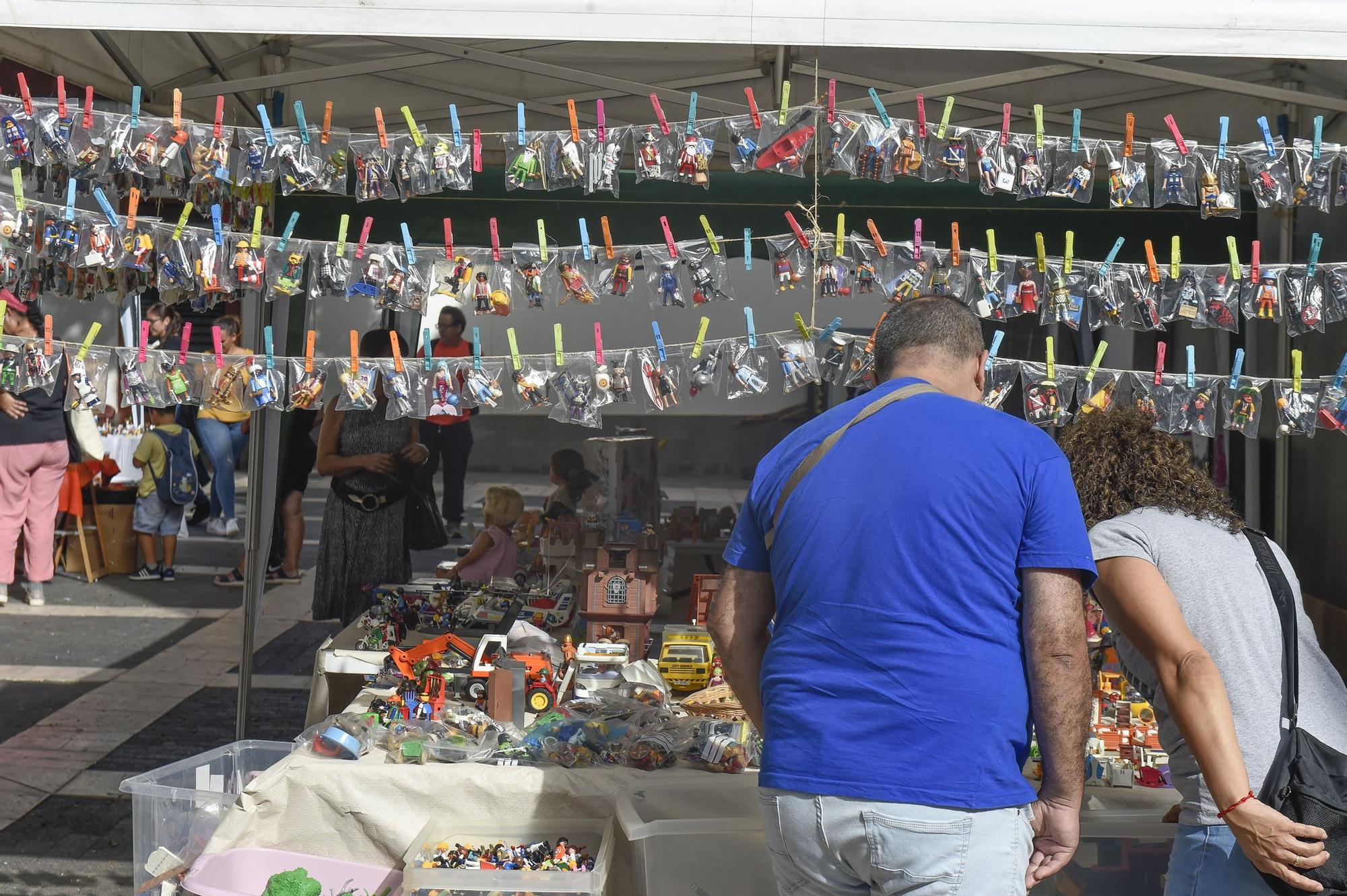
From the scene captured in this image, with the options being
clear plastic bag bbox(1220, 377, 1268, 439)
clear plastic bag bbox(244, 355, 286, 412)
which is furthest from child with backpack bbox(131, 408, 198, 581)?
clear plastic bag bbox(1220, 377, 1268, 439)

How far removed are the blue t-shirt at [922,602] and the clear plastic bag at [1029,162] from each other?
1496 millimetres

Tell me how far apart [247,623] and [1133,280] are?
3.28m

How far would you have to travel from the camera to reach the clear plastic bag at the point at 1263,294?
311cm

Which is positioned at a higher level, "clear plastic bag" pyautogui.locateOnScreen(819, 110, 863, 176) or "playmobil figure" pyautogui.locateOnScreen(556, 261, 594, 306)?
"clear plastic bag" pyautogui.locateOnScreen(819, 110, 863, 176)

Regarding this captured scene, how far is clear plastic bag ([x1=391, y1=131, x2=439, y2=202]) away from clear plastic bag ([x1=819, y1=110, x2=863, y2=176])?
81cm

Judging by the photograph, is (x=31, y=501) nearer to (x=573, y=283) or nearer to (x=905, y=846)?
(x=573, y=283)

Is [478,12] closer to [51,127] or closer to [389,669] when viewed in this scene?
[51,127]

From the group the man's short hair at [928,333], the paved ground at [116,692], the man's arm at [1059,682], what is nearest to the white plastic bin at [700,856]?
the man's arm at [1059,682]

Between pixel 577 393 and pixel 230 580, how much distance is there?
574cm

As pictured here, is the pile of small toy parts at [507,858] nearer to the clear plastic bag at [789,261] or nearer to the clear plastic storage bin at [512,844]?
the clear plastic storage bin at [512,844]

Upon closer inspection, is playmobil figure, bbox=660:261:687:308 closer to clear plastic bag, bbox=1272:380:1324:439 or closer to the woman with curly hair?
the woman with curly hair

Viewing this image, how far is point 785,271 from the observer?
3.14 meters

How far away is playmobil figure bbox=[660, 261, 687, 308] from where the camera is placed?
10.4 ft

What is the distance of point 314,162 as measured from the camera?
3.07 m
